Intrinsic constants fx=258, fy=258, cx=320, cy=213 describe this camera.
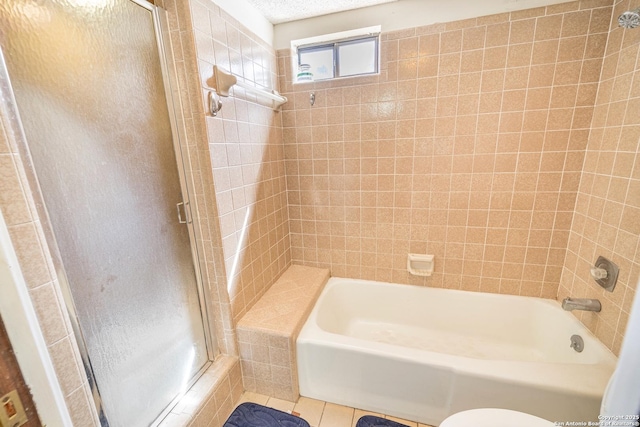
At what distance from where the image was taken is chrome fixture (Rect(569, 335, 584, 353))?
1442mm

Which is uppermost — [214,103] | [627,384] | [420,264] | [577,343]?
[214,103]

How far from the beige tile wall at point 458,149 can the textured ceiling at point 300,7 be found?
0.23 meters

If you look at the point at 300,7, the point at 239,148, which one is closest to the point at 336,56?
the point at 300,7

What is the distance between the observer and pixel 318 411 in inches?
57.8

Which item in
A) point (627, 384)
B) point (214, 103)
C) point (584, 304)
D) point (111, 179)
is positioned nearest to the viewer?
point (627, 384)

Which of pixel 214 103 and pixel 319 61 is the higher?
pixel 319 61

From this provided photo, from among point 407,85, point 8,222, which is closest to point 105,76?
point 8,222

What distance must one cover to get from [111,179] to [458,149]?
6.18ft

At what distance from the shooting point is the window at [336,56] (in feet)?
5.84

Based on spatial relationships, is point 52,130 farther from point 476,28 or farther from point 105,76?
point 476,28

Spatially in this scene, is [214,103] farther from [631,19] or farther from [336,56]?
[631,19]

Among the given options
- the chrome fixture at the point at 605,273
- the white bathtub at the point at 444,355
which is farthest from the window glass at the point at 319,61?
the chrome fixture at the point at 605,273

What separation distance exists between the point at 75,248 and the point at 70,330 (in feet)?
0.82

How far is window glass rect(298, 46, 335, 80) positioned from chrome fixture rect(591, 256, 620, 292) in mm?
1949
